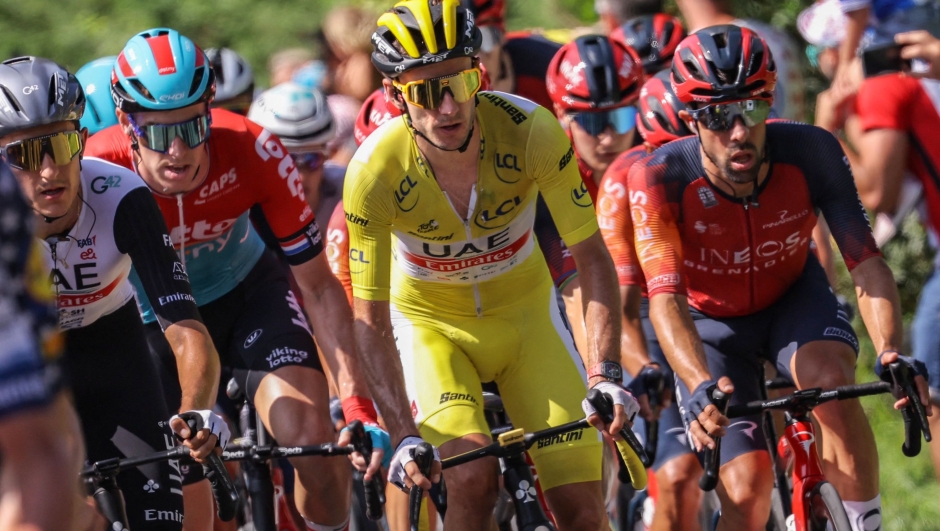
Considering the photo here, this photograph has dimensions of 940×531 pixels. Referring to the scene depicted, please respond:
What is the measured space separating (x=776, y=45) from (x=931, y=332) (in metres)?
2.82

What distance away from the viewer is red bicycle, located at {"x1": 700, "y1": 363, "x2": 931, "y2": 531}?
16.2ft

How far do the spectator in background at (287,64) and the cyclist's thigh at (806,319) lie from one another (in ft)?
21.9

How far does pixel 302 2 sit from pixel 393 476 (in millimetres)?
11311

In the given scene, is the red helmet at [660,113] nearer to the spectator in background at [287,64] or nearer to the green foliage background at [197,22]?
the green foliage background at [197,22]

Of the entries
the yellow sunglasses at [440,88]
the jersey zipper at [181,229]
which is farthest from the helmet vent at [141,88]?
the yellow sunglasses at [440,88]

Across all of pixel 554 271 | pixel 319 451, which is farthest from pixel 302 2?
pixel 319 451

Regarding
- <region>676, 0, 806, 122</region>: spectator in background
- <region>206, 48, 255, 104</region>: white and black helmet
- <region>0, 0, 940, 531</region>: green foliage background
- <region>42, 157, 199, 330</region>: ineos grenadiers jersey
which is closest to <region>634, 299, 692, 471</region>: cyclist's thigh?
<region>42, 157, 199, 330</region>: ineos grenadiers jersey

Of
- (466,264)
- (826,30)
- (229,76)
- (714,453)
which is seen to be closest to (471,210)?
(466,264)

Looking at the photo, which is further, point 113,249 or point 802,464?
point 802,464

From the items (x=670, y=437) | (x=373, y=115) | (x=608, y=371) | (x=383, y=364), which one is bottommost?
(x=670, y=437)

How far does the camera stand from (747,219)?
575cm

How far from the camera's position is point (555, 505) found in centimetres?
496

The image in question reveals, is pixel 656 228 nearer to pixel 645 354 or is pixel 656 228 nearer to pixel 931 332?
pixel 645 354

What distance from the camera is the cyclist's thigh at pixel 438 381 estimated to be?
16.6 feet
